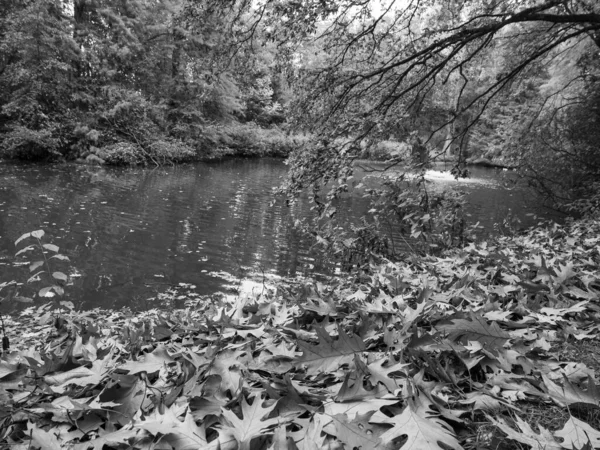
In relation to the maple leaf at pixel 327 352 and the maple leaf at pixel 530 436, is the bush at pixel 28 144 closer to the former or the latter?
the maple leaf at pixel 327 352

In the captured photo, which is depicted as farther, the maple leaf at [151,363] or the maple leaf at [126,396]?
the maple leaf at [151,363]

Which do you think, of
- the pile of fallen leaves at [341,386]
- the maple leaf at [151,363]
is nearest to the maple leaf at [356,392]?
the pile of fallen leaves at [341,386]

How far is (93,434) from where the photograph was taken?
4.53 feet

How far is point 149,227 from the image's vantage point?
8.98 m

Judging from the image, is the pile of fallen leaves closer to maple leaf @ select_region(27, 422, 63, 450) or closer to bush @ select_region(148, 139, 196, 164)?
maple leaf @ select_region(27, 422, 63, 450)

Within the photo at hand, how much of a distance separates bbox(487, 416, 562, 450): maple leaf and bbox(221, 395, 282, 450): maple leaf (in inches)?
26.7

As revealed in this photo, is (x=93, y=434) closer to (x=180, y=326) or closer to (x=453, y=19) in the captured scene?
(x=180, y=326)

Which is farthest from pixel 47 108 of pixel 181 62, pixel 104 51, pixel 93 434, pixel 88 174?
pixel 93 434

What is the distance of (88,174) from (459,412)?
1691 centimetres

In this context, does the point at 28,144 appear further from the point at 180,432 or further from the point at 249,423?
the point at 249,423

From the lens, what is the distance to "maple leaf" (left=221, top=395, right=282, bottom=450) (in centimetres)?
115

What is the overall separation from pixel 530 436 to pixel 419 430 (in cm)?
33

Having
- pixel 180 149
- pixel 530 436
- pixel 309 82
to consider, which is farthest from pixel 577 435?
pixel 180 149

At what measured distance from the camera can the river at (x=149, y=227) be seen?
19.8 ft
